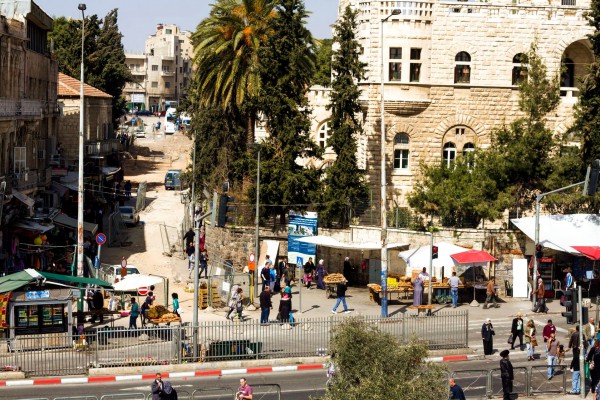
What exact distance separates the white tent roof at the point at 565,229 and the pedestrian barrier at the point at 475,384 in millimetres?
14307

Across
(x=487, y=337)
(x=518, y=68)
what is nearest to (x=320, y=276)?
(x=487, y=337)

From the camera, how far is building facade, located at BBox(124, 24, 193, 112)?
17862cm

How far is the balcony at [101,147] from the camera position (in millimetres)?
69250

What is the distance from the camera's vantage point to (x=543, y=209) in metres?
48.3

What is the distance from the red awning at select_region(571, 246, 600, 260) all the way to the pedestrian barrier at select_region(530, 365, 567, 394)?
11693mm

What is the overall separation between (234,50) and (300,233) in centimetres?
1087

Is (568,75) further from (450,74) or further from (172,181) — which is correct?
(172,181)

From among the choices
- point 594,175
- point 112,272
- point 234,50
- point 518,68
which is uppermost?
point 234,50

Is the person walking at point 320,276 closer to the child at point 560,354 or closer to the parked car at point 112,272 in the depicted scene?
the parked car at point 112,272

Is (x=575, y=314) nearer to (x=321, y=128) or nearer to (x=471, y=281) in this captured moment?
(x=471, y=281)

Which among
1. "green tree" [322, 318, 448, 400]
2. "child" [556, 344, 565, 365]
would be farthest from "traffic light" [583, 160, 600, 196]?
"green tree" [322, 318, 448, 400]

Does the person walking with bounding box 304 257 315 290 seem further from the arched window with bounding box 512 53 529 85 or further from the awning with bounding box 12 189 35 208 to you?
the arched window with bounding box 512 53 529 85

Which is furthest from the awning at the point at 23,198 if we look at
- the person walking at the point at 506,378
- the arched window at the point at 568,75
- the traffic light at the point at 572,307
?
the arched window at the point at 568,75

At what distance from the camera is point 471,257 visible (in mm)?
42250
